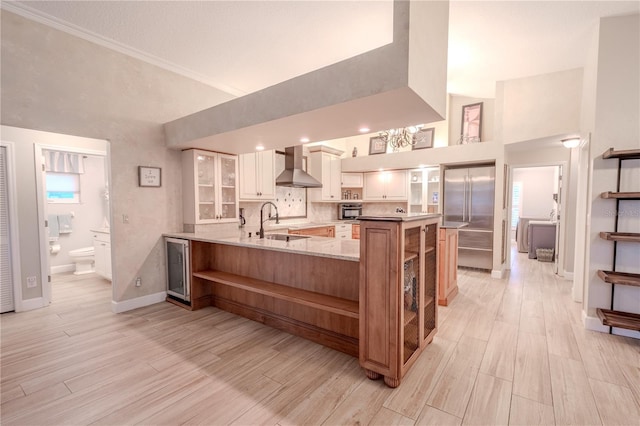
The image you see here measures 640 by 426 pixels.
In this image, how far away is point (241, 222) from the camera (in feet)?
15.8

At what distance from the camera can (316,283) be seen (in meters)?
2.68

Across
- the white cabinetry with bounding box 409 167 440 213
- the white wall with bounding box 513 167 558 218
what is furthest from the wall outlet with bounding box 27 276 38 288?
the white wall with bounding box 513 167 558 218

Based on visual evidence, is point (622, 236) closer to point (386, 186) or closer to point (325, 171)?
point (386, 186)

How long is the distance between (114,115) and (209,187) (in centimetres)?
139

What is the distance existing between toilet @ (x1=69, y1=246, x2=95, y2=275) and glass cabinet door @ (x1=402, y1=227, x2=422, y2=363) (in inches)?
235

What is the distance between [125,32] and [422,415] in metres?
4.56

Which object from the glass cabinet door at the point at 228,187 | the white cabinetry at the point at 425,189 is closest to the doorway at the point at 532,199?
the white cabinetry at the point at 425,189

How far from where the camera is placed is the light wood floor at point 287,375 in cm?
177

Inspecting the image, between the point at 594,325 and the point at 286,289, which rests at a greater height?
the point at 286,289

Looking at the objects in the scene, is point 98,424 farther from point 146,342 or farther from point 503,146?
point 503,146

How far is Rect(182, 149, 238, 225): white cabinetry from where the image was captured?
3916 millimetres

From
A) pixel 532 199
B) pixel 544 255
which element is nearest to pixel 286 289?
pixel 544 255

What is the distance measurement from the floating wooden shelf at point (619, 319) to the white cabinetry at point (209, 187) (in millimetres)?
4554

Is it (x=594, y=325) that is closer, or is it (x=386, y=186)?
(x=594, y=325)
